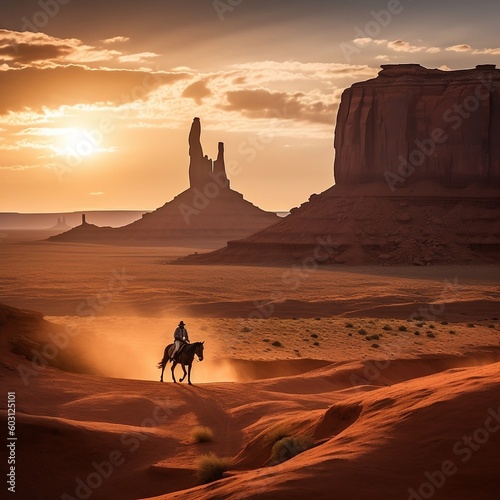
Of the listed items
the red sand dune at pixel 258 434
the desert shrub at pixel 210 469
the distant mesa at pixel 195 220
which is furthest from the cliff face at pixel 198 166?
the desert shrub at pixel 210 469

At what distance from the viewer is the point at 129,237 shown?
181 metres

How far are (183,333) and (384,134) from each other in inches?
3497

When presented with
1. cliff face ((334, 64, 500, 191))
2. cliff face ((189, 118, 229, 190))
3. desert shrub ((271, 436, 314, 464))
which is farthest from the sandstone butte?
cliff face ((189, 118, 229, 190))

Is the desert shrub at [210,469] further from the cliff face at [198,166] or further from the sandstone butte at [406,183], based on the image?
the cliff face at [198,166]

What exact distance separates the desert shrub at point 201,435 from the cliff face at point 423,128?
3354 inches

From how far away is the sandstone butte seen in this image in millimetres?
85938

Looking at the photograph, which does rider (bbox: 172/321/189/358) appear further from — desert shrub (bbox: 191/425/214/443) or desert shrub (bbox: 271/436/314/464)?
desert shrub (bbox: 271/436/314/464)

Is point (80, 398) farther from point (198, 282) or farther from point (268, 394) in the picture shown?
point (198, 282)

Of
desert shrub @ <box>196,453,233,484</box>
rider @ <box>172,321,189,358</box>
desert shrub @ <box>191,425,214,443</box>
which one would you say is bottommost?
desert shrub @ <box>191,425,214,443</box>

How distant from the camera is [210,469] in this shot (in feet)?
37.5

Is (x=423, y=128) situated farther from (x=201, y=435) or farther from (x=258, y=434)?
(x=258, y=434)

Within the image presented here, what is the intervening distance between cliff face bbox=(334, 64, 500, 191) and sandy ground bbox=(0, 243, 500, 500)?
52306 millimetres

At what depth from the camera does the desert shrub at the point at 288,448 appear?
1081 cm

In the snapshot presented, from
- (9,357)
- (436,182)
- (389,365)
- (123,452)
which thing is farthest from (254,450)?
(436,182)
